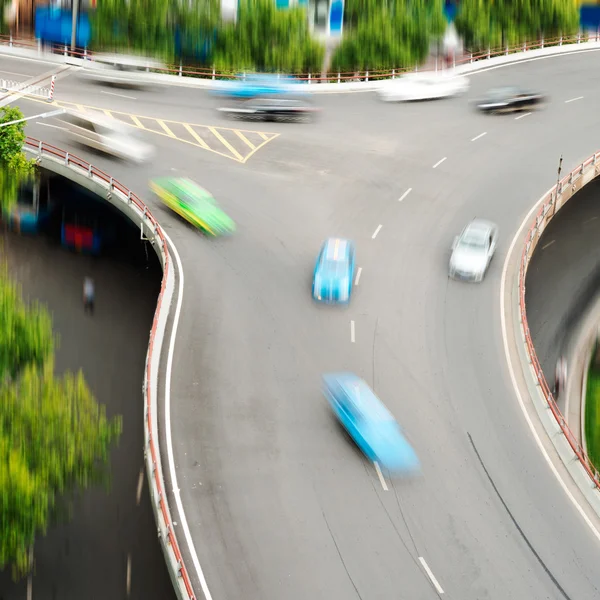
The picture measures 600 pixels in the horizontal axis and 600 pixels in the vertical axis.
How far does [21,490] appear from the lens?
93.6 ft

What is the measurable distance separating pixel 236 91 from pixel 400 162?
39.7 ft

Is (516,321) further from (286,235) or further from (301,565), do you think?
(301,565)

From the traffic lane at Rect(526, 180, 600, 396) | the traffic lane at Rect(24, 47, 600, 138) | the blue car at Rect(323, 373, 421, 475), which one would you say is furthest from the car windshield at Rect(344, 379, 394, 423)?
the traffic lane at Rect(24, 47, 600, 138)

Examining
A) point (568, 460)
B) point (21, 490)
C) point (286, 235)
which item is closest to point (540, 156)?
point (286, 235)

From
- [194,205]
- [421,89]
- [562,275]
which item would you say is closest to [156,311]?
[194,205]

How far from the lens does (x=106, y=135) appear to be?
53312 mm

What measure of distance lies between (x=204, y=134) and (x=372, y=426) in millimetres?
26619

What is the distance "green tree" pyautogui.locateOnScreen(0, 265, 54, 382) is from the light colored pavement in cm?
524

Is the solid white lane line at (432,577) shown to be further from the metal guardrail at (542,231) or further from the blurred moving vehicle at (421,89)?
the blurred moving vehicle at (421,89)

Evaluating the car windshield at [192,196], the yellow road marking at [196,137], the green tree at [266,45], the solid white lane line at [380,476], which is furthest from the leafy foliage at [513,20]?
the solid white lane line at [380,476]

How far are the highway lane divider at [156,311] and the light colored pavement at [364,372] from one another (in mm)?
853

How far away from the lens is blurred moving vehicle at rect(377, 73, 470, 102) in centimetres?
6025

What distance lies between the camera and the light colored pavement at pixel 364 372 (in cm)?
3027

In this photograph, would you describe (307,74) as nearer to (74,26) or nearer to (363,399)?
(74,26)
